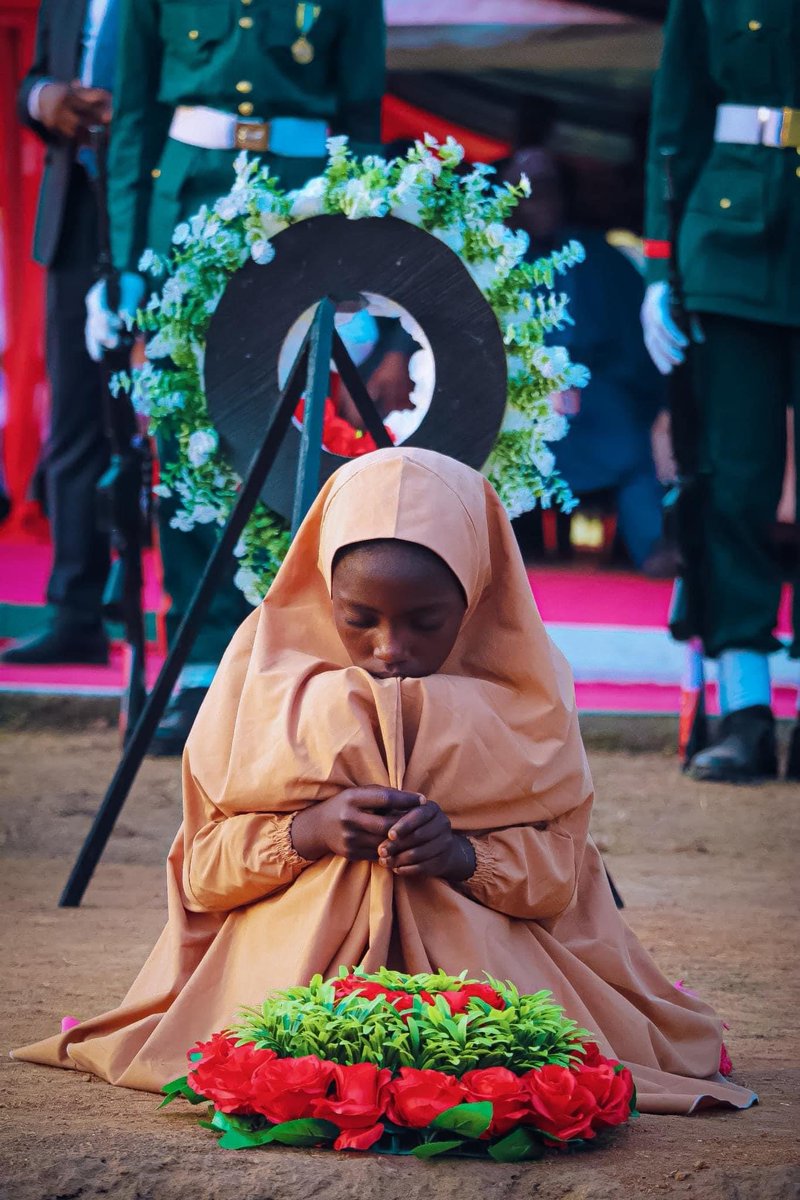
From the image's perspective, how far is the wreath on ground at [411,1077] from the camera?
2.64 m

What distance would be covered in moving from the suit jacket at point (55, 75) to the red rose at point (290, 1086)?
16.4 feet

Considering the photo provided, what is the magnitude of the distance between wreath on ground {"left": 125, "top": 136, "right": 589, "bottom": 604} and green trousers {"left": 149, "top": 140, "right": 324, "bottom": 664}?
1.08 metres

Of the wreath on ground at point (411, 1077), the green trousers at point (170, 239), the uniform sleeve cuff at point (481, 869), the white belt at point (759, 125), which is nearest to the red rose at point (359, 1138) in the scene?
the wreath on ground at point (411, 1077)

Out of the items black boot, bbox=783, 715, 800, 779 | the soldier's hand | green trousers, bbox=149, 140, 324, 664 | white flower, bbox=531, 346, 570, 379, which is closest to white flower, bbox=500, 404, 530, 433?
white flower, bbox=531, 346, 570, 379

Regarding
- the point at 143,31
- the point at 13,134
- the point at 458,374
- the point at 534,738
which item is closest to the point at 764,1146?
the point at 534,738

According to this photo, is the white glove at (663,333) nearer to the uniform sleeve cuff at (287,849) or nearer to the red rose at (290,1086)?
the uniform sleeve cuff at (287,849)

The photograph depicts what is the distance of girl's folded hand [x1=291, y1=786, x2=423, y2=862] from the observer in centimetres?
290

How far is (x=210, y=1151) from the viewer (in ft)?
8.76

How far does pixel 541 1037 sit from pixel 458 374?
1.90 metres

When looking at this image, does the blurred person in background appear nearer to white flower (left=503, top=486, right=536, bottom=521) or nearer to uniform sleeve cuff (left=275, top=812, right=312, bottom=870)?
white flower (left=503, top=486, right=536, bottom=521)

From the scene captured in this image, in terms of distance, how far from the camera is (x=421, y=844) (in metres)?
2.89

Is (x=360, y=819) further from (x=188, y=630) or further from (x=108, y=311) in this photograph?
(x=108, y=311)

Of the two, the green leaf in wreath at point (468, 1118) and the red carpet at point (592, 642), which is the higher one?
the green leaf in wreath at point (468, 1118)

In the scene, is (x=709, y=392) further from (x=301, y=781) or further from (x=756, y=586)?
(x=301, y=781)
